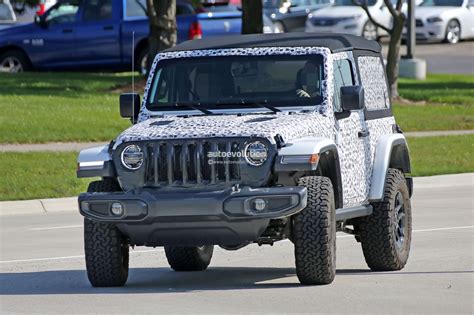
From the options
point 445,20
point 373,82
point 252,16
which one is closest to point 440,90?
point 252,16

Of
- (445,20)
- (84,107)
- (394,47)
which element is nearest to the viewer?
(84,107)

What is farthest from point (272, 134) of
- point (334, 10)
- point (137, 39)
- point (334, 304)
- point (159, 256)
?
point (334, 10)

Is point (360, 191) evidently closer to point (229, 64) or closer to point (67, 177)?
point (229, 64)

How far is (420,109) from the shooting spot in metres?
27.2

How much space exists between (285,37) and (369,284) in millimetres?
2352

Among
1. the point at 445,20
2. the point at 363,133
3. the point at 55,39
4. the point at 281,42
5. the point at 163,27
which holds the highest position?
the point at 281,42

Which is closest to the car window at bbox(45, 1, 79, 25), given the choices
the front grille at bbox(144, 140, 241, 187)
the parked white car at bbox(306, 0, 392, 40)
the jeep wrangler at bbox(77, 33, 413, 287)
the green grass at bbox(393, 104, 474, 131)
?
the green grass at bbox(393, 104, 474, 131)

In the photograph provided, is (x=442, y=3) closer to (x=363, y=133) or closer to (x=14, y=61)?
(x=14, y=61)

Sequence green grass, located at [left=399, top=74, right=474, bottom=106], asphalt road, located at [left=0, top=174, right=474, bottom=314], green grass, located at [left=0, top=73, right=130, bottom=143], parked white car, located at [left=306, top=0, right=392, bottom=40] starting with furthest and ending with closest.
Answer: parked white car, located at [left=306, top=0, right=392, bottom=40] < green grass, located at [left=399, top=74, right=474, bottom=106] < green grass, located at [left=0, top=73, right=130, bottom=143] < asphalt road, located at [left=0, top=174, right=474, bottom=314]

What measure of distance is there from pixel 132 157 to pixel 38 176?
910 cm

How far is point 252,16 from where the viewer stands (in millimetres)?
29469

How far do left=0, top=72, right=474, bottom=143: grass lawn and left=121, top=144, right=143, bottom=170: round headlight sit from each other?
12.7 metres

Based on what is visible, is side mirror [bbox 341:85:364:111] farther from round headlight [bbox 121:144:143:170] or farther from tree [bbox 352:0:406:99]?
tree [bbox 352:0:406:99]

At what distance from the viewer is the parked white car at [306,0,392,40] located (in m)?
44.2
